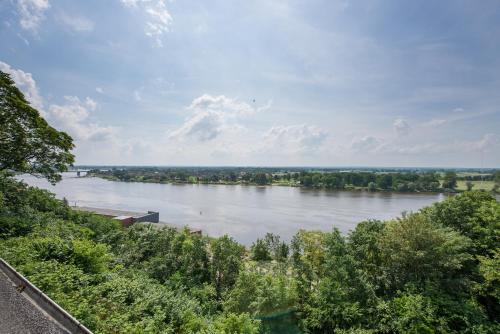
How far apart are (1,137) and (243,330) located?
13.4 meters

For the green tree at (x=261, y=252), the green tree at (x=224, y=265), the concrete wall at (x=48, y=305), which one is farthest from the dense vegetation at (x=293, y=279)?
the green tree at (x=261, y=252)

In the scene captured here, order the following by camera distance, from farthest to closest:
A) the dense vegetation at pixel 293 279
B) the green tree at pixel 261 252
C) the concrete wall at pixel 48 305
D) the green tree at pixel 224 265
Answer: the green tree at pixel 261 252, the green tree at pixel 224 265, the dense vegetation at pixel 293 279, the concrete wall at pixel 48 305

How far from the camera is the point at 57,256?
287 inches

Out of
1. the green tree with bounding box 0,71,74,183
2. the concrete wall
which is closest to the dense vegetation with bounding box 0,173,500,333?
the concrete wall

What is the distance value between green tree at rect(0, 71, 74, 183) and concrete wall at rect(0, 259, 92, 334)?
30.8ft

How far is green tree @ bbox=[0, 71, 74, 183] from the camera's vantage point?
12050mm

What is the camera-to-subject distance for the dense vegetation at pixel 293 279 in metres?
5.85

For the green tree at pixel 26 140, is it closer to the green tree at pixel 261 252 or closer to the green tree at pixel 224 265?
the green tree at pixel 224 265

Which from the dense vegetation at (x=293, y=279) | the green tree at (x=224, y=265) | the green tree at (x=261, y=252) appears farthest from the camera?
the green tree at (x=261, y=252)

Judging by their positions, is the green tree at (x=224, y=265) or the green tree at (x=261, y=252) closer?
the green tree at (x=224, y=265)

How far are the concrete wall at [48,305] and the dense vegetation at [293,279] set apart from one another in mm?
253

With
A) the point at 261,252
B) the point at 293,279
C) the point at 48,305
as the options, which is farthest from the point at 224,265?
the point at 48,305

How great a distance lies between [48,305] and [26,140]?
11.4 metres

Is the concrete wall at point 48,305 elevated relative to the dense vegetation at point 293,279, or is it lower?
elevated
